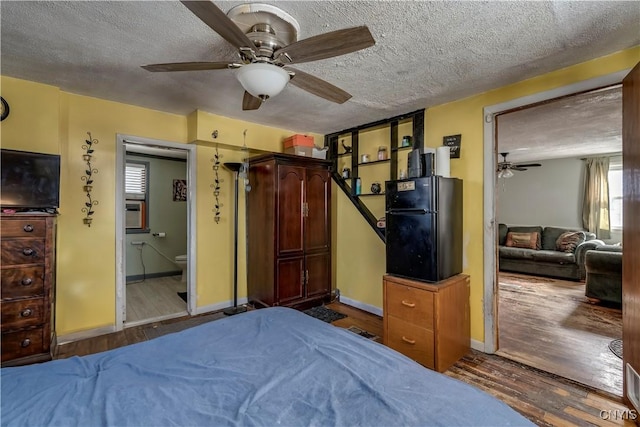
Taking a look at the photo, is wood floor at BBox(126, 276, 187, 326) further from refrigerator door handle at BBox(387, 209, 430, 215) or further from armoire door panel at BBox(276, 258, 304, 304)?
refrigerator door handle at BBox(387, 209, 430, 215)

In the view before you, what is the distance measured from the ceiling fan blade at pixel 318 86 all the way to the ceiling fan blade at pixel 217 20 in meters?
0.38

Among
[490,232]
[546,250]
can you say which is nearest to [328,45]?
[490,232]

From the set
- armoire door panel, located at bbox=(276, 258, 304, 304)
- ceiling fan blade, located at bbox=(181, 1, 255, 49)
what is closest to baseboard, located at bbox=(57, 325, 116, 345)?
armoire door panel, located at bbox=(276, 258, 304, 304)

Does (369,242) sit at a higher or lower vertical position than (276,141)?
lower

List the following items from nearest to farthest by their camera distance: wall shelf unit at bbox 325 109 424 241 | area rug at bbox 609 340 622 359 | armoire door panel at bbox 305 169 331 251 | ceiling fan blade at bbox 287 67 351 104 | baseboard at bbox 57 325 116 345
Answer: ceiling fan blade at bbox 287 67 351 104 < area rug at bbox 609 340 622 359 < baseboard at bbox 57 325 116 345 < wall shelf unit at bbox 325 109 424 241 < armoire door panel at bbox 305 169 331 251

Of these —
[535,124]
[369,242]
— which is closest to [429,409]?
[369,242]

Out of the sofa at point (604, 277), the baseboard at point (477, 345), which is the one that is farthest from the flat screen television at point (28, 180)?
the sofa at point (604, 277)

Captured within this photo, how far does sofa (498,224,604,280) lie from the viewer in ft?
17.7

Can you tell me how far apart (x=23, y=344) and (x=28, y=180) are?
1259 millimetres

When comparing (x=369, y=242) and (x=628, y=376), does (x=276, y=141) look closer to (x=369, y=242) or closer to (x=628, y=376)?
(x=369, y=242)

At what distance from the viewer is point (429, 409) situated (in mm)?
968

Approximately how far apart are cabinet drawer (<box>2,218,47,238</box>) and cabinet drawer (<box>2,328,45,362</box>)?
738mm

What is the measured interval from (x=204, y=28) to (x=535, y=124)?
4.10 meters

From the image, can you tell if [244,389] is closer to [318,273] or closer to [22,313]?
[22,313]
